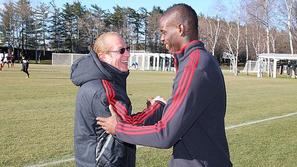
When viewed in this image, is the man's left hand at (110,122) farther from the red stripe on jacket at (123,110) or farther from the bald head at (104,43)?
the bald head at (104,43)

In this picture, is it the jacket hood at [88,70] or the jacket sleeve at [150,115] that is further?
the jacket hood at [88,70]

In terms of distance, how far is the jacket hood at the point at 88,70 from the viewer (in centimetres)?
348

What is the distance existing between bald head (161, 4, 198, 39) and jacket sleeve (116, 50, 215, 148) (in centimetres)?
22

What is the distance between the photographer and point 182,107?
2793mm

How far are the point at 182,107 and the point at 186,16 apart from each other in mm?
572

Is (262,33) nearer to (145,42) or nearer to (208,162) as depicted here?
(145,42)

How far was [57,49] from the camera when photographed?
10900 centimetres

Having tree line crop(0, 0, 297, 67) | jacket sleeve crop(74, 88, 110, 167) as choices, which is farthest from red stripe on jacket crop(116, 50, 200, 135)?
tree line crop(0, 0, 297, 67)

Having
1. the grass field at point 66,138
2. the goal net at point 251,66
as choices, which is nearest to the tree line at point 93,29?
the goal net at point 251,66

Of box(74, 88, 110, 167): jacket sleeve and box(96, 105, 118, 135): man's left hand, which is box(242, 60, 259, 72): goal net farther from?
box(96, 105, 118, 135): man's left hand

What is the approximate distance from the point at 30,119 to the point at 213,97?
33.0 feet

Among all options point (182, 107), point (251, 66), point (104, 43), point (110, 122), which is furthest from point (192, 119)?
point (251, 66)

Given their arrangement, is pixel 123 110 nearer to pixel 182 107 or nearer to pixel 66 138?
pixel 182 107

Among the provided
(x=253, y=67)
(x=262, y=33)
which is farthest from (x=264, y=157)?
(x=262, y=33)
